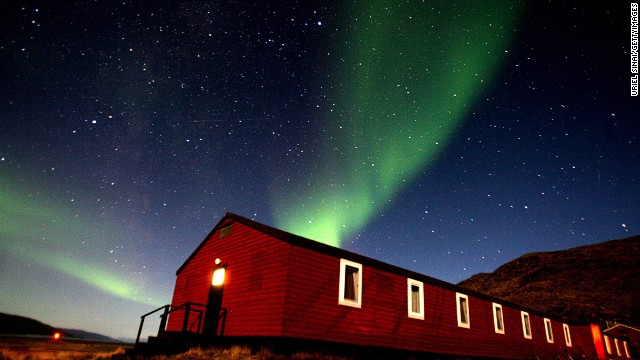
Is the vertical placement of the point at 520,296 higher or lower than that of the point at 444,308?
higher

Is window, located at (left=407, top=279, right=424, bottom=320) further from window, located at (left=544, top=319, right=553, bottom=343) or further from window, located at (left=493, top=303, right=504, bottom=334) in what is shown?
window, located at (left=544, top=319, right=553, bottom=343)

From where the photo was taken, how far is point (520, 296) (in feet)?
297

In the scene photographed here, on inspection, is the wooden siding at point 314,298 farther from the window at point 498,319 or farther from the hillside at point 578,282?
the hillside at point 578,282

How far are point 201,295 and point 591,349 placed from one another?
3610cm

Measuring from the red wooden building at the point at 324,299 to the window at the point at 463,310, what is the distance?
0.05 m

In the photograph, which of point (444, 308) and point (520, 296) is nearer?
point (444, 308)

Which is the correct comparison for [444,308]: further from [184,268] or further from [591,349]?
[591,349]

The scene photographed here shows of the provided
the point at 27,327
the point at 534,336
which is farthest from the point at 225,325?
the point at 27,327

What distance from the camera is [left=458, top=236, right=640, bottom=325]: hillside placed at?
71875 millimetres

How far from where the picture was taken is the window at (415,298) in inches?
629

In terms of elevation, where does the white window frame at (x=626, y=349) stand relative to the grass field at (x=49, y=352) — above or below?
above

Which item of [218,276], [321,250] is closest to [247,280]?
→ [218,276]

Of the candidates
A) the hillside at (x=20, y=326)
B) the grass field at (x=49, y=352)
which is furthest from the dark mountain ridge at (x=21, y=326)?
the grass field at (x=49, y=352)

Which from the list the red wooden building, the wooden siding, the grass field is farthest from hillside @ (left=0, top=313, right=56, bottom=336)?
the red wooden building
